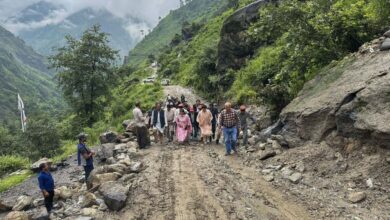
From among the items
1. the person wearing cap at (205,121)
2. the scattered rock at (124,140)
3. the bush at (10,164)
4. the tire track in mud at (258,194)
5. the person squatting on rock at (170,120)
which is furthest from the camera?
the bush at (10,164)

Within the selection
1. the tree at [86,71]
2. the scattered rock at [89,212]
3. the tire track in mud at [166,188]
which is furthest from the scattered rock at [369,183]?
the tree at [86,71]

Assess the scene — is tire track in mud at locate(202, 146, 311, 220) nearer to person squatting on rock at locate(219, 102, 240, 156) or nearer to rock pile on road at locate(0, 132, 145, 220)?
person squatting on rock at locate(219, 102, 240, 156)

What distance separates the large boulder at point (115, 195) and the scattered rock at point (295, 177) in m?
4.51

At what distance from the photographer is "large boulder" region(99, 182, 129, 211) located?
10328mm

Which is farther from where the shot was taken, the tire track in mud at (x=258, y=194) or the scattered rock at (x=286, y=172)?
the scattered rock at (x=286, y=172)

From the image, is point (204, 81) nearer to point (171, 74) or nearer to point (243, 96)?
point (243, 96)

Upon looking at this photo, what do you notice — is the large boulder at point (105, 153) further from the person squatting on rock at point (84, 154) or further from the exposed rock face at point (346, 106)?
the exposed rock face at point (346, 106)

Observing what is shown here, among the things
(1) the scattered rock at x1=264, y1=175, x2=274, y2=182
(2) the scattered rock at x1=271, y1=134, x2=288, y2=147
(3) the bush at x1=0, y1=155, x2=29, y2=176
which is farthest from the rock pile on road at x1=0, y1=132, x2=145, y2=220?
(3) the bush at x1=0, y1=155, x2=29, y2=176

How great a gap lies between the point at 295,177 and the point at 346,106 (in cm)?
245

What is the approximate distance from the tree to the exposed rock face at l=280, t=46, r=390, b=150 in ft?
80.3

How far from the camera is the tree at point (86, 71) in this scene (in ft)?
115

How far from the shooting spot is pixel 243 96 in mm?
25188

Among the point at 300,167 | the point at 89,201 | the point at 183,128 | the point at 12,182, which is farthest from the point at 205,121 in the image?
the point at 12,182

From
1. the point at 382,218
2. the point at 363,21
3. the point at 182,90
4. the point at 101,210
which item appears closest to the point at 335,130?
the point at 382,218
